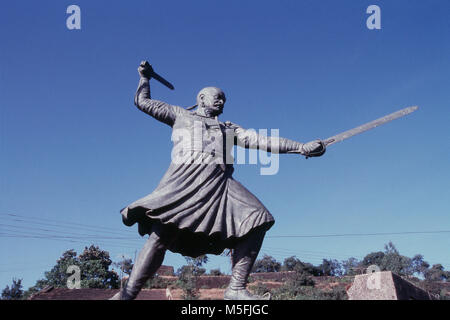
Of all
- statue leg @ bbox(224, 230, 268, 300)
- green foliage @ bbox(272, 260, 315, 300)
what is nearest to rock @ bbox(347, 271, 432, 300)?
statue leg @ bbox(224, 230, 268, 300)

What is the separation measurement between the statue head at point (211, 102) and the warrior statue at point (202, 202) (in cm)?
1

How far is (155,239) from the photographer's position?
4.24 m

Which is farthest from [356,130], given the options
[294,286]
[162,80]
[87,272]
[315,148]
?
[87,272]

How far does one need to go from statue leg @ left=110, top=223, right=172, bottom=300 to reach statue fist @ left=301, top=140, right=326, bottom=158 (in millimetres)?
2094

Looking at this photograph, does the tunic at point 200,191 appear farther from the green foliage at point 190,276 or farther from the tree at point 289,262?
the tree at point 289,262

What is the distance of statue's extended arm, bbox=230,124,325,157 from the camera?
4.98 m

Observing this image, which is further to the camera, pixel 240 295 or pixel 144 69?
pixel 144 69

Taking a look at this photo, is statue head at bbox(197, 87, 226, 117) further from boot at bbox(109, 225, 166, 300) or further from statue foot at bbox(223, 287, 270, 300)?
statue foot at bbox(223, 287, 270, 300)

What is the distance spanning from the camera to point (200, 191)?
4.52 metres

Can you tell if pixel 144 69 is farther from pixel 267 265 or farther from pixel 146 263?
pixel 267 265

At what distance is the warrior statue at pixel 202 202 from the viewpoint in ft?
13.8

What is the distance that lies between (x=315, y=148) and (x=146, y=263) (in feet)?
8.12
